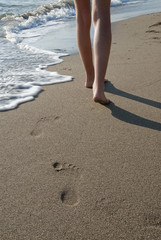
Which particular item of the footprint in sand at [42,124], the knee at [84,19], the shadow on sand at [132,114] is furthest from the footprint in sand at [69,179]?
the knee at [84,19]

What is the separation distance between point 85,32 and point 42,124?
33.2 inches

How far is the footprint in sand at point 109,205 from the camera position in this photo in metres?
1.00

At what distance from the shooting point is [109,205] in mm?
1021

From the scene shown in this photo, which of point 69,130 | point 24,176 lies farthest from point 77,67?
point 24,176

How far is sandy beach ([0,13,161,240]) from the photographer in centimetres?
95

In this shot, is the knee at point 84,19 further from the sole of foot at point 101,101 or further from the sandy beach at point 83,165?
the sole of foot at point 101,101

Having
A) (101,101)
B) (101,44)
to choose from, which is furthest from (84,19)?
(101,101)

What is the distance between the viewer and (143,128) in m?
1.53

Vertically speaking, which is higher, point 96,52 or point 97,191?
point 96,52

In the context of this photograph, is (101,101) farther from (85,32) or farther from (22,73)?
(22,73)

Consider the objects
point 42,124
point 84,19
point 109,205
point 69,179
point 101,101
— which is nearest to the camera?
point 109,205

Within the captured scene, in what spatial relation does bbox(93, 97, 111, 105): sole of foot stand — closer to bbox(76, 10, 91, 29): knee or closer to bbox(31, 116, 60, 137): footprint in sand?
bbox(31, 116, 60, 137): footprint in sand

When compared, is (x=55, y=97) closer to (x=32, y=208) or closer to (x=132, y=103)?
(x=132, y=103)

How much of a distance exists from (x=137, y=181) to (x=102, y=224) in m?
0.27
